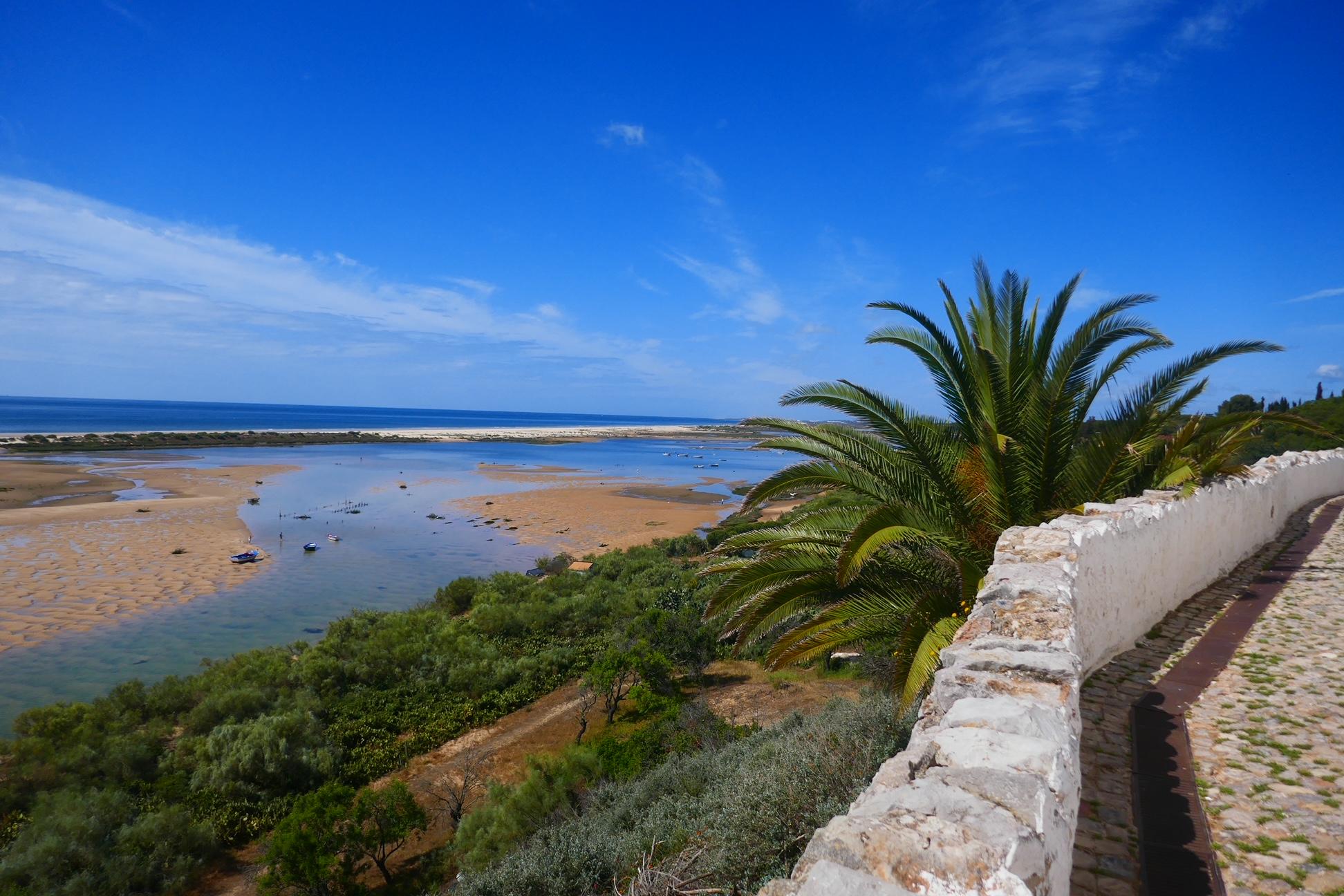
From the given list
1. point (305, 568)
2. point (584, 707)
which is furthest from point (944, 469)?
point (305, 568)

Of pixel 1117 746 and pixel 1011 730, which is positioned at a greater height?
pixel 1011 730

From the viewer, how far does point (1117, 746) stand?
3822 mm

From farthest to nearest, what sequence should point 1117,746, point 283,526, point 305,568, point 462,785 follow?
point 283,526 → point 305,568 → point 462,785 → point 1117,746

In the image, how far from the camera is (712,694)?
11.6 meters

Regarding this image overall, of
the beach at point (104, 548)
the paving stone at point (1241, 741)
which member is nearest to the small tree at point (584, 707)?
the paving stone at point (1241, 741)

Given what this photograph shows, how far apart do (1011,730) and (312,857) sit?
688 cm

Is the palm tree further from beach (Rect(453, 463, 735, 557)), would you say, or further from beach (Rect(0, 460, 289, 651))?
beach (Rect(453, 463, 735, 557))

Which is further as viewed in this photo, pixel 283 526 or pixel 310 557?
pixel 283 526

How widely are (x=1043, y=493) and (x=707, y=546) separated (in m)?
17.7

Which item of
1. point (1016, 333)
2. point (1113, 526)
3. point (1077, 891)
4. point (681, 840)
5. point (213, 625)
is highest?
point (1016, 333)

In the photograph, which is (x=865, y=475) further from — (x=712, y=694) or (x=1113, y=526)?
(x=712, y=694)

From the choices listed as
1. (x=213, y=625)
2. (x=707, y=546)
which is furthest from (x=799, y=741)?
(x=707, y=546)

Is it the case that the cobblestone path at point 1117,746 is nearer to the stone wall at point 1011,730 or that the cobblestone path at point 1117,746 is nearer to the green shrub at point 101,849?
the stone wall at point 1011,730

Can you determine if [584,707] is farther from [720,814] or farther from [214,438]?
[214,438]
